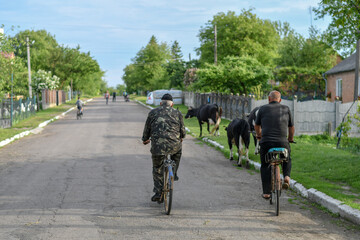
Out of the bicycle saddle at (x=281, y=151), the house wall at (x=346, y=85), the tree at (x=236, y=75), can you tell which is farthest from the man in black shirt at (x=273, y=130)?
the house wall at (x=346, y=85)

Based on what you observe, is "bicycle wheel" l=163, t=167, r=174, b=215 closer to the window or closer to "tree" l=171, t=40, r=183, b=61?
the window

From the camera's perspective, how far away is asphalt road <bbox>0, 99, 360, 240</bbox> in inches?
223

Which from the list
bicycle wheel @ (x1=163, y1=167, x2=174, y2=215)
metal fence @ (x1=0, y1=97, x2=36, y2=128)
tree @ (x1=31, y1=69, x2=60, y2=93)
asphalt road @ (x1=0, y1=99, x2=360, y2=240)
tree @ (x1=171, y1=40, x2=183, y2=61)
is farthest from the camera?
tree @ (x1=171, y1=40, x2=183, y2=61)

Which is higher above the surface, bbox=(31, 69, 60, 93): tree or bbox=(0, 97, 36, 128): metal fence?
bbox=(31, 69, 60, 93): tree

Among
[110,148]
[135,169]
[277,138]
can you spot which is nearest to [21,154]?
[110,148]

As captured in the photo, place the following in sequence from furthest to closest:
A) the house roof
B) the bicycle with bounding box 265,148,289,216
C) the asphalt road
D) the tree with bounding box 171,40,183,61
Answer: the tree with bounding box 171,40,183,61 < the house roof < the bicycle with bounding box 265,148,289,216 < the asphalt road

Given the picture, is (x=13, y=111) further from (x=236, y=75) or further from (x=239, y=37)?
(x=239, y=37)

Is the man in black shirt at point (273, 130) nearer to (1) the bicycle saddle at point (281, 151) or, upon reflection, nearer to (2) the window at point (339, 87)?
(1) the bicycle saddle at point (281, 151)

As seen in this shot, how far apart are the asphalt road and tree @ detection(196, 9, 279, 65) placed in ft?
149

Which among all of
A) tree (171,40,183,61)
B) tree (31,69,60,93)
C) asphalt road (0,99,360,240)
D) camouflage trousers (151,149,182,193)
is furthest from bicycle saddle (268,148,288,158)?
tree (171,40,183,61)

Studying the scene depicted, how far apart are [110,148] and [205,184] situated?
6742 millimetres

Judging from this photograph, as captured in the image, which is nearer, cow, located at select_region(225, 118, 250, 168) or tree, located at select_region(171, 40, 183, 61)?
cow, located at select_region(225, 118, 250, 168)

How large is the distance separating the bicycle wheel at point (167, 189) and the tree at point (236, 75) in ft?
71.0

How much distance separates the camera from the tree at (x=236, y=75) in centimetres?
2812
